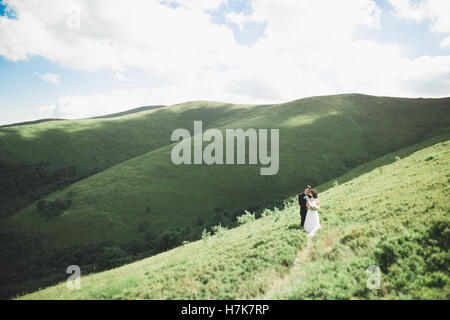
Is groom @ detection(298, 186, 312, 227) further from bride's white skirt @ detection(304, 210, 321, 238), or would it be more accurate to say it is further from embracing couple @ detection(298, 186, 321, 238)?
bride's white skirt @ detection(304, 210, 321, 238)

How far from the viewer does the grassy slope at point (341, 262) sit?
23.9 ft

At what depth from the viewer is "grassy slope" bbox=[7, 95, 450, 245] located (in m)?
40.9

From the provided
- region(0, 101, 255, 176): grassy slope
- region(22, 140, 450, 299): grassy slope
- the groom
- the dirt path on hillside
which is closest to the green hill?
region(0, 101, 255, 176): grassy slope

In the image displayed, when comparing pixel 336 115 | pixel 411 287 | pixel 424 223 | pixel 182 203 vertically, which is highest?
pixel 336 115

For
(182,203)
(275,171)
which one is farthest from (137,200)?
(275,171)

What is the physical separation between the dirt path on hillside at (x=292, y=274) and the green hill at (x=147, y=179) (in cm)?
2475

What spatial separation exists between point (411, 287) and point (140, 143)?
373 feet

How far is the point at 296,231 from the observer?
12.3 meters

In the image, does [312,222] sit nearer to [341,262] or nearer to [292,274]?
[341,262]

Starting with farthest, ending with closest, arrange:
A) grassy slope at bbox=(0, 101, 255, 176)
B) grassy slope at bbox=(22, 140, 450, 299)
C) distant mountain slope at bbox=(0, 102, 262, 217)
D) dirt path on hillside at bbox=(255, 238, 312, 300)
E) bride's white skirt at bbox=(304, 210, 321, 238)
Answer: grassy slope at bbox=(0, 101, 255, 176) → distant mountain slope at bbox=(0, 102, 262, 217) → bride's white skirt at bbox=(304, 210, 321, 238) → dirt path on hillside at bbox=(255, 238, 312, 300) → grassy slope at bbox=(22, 140, 450, 299)

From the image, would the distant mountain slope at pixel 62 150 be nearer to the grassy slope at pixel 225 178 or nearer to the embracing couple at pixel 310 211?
the grassy slope at pixel 225 178

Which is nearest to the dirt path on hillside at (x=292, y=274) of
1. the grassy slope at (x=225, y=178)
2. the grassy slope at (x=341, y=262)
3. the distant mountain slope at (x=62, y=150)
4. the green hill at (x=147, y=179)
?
the grassy slope at (x=341, y=262)

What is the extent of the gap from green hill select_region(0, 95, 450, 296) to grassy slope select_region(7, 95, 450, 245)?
0.82 feet
